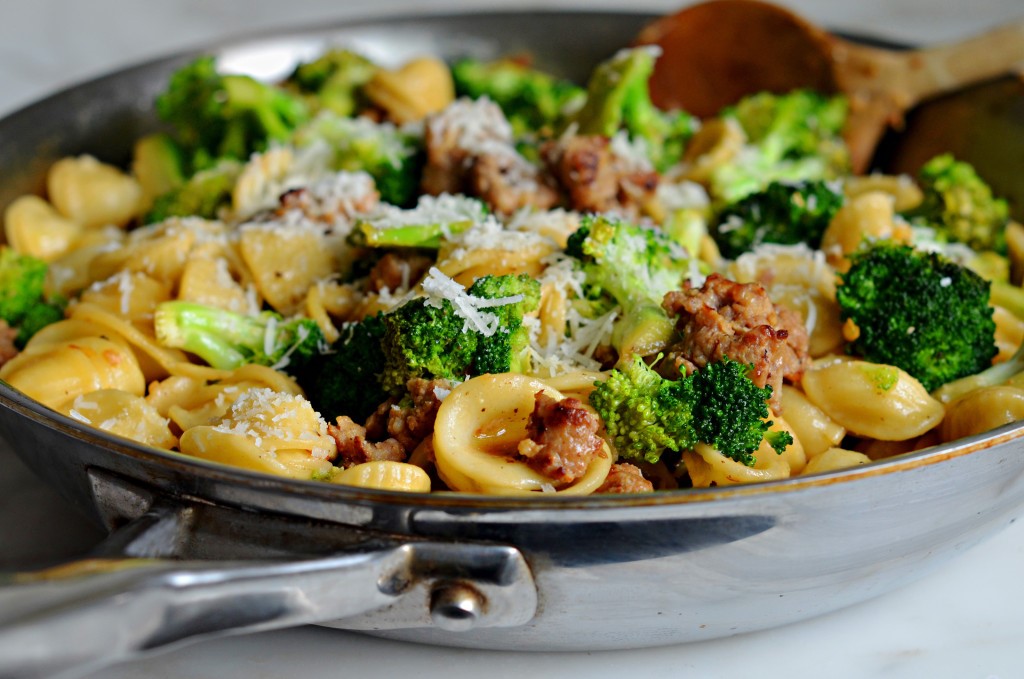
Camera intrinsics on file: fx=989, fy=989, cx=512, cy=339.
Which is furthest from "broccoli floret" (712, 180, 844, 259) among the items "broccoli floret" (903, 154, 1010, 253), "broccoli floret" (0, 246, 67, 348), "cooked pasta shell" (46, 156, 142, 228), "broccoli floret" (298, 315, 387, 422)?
"cooked pasta shell" (46, 156, 142, 228)

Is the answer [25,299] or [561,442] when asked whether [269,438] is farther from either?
[25,299]

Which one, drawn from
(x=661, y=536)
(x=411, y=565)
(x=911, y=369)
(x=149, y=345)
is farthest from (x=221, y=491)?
(x=911, y=369)

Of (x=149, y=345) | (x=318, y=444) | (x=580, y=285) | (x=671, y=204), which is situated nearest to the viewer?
(x=318, y=444)

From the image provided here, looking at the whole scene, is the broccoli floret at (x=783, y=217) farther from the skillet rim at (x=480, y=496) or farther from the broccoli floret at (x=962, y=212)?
the skillet rim at (x=480, y=496)

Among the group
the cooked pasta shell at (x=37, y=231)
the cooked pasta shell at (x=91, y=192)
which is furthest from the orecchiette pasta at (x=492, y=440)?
the cooked pasta shell at (x=91, y=192)

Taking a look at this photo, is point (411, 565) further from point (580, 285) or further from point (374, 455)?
point (580, 285)

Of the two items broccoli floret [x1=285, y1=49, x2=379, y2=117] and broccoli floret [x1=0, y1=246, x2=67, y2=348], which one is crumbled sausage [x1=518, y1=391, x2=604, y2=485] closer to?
broccoli floret [x1=0, y1=246, x2=67, y2=348]

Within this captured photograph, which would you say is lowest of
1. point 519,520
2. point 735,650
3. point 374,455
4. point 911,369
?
point 735,650
